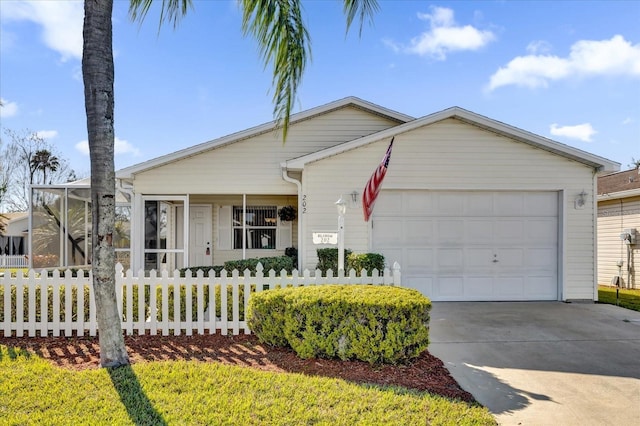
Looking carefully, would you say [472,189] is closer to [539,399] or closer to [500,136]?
[500,136]

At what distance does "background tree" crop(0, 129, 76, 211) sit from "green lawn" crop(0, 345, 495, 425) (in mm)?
31796

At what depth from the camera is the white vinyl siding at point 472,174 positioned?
9.16m

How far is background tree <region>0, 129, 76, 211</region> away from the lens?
29.6 metres

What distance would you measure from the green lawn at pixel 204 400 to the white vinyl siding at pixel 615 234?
13.0 m

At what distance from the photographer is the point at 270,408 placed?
3422mm

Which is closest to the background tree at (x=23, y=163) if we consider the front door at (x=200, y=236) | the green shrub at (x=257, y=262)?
the front door at (x=200, y=236)

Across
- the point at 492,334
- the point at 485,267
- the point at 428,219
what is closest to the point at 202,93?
the point at 428,219

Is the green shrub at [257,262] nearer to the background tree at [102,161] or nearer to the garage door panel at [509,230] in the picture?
the background tree at [102,161]

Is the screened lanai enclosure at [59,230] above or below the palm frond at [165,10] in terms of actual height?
below

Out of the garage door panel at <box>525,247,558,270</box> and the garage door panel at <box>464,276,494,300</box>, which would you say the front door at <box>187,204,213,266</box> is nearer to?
the garage door panel at <box>464,276,494,300</box>

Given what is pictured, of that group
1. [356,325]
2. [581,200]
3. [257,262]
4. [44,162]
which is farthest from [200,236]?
[44,162]

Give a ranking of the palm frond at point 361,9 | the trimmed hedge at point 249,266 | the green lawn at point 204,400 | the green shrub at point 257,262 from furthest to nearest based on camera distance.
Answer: the green shrub at point 257,262 < the trimmed hedge at point 249,266 < the palm frond at point 361,9 < the green lawn at point 204,400

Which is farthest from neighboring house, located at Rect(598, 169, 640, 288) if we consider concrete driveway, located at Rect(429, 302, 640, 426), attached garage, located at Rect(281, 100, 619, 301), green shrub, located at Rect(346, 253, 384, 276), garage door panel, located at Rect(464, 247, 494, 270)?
green shrub, located at Rect(346, 253, 384, 276)

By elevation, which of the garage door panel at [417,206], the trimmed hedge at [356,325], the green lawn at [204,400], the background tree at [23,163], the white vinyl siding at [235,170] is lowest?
the green lawn at [204,400]
